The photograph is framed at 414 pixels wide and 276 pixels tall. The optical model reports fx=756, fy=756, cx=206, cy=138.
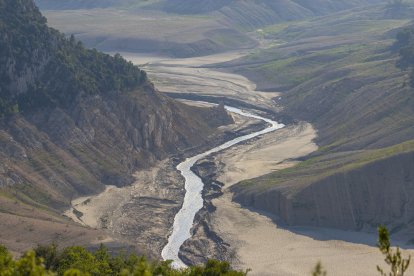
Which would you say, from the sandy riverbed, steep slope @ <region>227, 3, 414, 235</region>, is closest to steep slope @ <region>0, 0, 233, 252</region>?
the sandy riverbed

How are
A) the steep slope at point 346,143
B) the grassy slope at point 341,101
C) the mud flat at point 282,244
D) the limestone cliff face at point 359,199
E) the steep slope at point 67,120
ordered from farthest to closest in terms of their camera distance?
the grassy slope at point 341,101 < the steep slope at point 67,120 < the steep slope at point 346,143 < the limestone cliff face at point 359,199 < the mud flat at point 282,244

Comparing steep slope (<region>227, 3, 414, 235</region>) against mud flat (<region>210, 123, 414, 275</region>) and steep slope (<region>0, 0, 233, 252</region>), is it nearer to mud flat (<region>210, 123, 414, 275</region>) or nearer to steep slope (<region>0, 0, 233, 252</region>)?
mud flat (<region>210, 123, 414, 275</region>)

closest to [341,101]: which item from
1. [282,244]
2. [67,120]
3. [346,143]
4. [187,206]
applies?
[346,143]

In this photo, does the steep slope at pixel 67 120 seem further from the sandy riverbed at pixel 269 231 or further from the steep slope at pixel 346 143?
the steep slope at pixel 346 143

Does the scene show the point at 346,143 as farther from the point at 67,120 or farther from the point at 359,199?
the point at 67,120

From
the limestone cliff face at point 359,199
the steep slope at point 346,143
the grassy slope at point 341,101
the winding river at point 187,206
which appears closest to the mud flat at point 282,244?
the limestone cliff face at point 359,199
